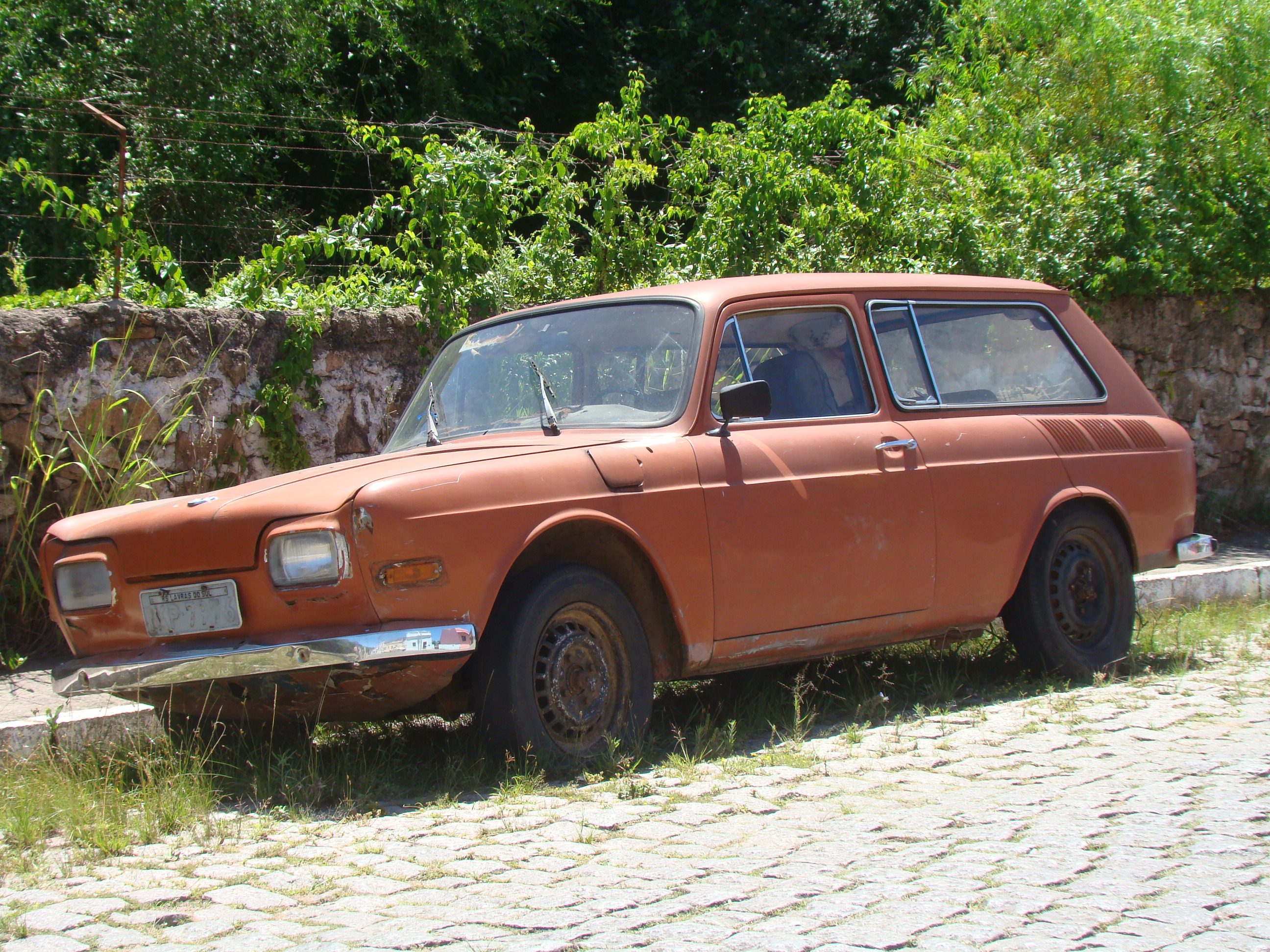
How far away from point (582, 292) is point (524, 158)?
3.42 ft

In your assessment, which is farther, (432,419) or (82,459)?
(82,459)

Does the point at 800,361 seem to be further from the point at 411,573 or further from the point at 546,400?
the point at 411,573

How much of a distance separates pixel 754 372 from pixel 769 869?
89.3 inches

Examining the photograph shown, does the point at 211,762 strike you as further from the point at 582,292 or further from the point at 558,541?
the point at 582,292

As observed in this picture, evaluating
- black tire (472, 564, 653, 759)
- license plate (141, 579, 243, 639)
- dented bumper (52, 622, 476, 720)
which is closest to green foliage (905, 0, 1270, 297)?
black tire (472, 564, 653, 759)

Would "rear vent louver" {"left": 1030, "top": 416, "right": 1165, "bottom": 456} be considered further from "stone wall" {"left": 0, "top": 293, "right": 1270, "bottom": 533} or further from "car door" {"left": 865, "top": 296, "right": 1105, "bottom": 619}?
"stone wall" {"left": 0, "top": 293, "right": 1270, "bottom": 533}

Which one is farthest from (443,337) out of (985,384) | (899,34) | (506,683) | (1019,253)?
(899,34)

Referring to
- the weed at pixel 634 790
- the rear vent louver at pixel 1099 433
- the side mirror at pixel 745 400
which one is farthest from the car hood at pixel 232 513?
the rear vent louver at pixel 1099 433

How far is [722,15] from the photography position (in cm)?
1720

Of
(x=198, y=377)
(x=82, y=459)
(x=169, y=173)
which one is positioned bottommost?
(x=82, y=459)

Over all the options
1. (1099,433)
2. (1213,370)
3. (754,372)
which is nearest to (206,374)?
(754,372)

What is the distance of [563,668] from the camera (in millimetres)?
4250

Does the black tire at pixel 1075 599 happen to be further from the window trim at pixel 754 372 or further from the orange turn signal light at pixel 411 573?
the orange turn signal light at pixel 411 573

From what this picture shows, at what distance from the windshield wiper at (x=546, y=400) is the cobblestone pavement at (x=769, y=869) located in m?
1.40
